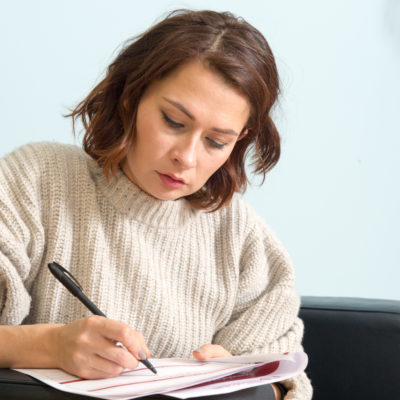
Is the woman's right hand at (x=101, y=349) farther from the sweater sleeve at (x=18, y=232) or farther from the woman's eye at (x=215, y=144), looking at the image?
the woman's eye at (x=215, y=144)

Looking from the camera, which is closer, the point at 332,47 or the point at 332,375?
the point at 332,375

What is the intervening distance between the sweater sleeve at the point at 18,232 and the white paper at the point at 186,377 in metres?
0.17

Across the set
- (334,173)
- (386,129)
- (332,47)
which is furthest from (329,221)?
(332,47)

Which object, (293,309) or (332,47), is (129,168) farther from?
(332,47)

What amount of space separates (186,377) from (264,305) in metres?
0.41

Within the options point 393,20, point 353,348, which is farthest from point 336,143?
point 353,348

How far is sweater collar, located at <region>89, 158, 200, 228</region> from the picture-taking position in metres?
1.16

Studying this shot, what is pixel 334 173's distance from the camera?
193cm

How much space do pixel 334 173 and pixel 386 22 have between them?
46 cm

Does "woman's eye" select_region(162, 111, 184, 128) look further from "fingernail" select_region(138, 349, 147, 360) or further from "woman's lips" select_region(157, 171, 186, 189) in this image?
"fingernail" select_region(138, 349, 147, 360)

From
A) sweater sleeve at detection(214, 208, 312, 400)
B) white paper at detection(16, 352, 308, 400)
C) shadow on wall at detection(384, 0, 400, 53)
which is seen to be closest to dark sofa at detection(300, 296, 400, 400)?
sweater sleeve at detection(214, 208, 312, 400)

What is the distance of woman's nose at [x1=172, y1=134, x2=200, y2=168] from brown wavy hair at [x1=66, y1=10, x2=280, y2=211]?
3.9 inches

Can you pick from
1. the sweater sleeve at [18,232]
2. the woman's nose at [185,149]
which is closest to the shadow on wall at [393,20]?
the woman's nose at [185,149]

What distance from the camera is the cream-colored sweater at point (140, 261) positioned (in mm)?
1090
